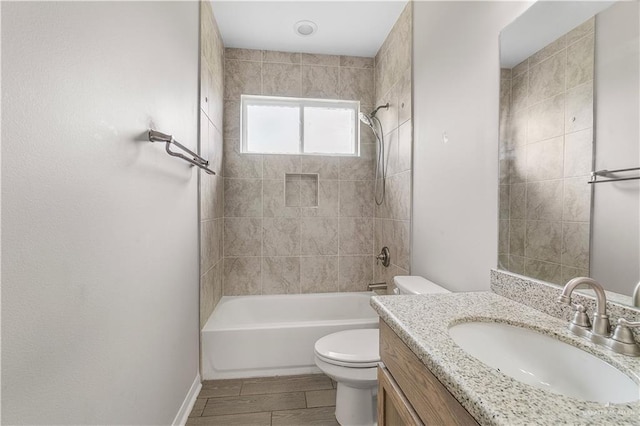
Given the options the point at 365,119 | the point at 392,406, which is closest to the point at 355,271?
the point at 365,119

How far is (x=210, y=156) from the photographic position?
213cm

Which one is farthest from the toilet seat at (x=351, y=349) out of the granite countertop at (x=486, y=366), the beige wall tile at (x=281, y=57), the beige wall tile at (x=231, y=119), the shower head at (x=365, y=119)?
the beige wall tile at (x=281, y=57)

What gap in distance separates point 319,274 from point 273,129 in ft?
4.83

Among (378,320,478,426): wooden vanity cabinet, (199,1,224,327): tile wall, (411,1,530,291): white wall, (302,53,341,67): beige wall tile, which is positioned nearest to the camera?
(378,320,478,426): wooden vanity cabinet

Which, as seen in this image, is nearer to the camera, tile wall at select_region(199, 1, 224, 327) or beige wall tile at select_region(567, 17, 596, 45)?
beige wall tile at select_region(567, 17, 596, 45)

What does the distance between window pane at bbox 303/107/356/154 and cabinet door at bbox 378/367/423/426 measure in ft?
7.29

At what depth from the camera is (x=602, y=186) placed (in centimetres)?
80

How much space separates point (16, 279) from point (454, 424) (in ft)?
3.05

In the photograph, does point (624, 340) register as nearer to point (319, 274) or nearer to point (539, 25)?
point (539, 25)

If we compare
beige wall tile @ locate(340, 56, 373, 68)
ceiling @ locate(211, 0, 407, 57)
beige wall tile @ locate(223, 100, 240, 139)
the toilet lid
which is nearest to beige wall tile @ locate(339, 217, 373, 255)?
the toilet lid

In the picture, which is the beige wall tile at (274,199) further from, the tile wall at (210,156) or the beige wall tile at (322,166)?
the tile wall at (210,156)

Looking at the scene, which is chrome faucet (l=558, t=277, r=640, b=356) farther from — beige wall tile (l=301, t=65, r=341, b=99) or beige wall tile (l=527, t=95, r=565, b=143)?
beige wall tile (l=301, t=65, r=341, b=99)

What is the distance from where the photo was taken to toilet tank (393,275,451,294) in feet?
Answer: 4.97

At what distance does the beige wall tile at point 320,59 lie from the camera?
2697 mm
